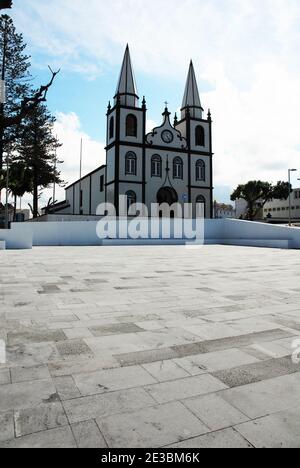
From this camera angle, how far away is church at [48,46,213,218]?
3928 cm

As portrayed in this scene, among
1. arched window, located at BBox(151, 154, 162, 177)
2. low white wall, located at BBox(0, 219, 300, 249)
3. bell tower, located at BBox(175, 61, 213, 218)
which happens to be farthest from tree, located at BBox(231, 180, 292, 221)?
low white wall, located at BBox(0, 219, 300, 249)

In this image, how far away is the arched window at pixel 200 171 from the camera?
4344 centimetres

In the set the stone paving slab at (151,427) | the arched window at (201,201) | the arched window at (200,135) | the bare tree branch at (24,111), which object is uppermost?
the arched window at (200,135)

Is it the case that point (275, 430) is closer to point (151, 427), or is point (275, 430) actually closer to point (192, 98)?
point (151, 427)

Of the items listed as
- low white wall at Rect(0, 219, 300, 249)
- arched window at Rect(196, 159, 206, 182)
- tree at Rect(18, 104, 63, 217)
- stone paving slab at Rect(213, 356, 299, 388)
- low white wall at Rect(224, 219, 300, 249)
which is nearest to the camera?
stone paving slab at Rect(213, 356, 299, 388)

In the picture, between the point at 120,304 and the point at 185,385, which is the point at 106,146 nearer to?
the point at 120,304

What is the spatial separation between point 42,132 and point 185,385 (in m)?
40.9

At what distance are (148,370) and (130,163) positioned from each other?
3770cm

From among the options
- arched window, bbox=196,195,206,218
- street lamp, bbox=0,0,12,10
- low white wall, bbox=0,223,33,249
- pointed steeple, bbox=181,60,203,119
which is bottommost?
low white wall, bbox=0,223,33,249

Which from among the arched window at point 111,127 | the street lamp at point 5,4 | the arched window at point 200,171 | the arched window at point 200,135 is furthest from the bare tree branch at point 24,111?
the arched window at point 200,135

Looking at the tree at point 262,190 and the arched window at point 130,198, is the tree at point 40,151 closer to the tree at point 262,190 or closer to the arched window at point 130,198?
the arched window at point 130,198

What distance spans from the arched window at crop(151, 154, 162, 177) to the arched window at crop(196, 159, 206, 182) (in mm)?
5340

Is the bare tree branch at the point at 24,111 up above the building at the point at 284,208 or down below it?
below

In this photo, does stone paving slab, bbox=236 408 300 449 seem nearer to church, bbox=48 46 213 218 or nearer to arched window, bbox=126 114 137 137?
church, bbox=48 46 213 218
